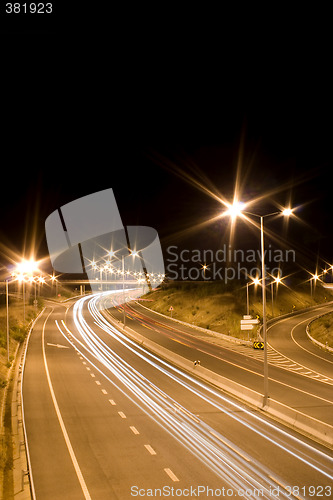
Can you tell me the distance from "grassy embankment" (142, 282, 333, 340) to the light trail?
3105 centimetres

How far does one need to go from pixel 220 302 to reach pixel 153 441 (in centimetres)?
5978

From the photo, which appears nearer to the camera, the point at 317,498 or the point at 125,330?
the point at 317,498

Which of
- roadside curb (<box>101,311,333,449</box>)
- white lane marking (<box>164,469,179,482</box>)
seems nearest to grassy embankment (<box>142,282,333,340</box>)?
roadside curb (<box>101,311,333,449</box>)

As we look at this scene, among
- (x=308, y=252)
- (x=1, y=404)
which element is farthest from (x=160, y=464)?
(x=308, y=252)

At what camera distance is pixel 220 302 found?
7462 centimetres

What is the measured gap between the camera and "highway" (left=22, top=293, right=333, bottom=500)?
11.9 metres

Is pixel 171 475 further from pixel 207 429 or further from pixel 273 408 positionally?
pixel 273 408

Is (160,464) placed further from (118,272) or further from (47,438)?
(118,272)

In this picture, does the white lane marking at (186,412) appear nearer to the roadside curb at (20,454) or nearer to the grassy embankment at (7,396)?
the roadside curb at (20,454)

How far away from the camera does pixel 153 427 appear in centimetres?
1752

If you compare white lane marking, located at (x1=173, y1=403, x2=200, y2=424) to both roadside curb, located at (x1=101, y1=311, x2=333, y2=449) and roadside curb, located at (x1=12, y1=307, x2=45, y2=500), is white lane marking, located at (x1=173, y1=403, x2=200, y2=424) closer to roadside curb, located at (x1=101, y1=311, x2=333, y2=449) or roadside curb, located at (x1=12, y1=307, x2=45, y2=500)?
roadside curb, located at (x1=101, y1=311, x2=333, y2=449)

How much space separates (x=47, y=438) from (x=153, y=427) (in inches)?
163

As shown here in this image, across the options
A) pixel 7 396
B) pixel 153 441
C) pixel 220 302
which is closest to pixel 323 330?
pixel 220 302

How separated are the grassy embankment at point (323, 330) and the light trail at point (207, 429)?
74.7ft
